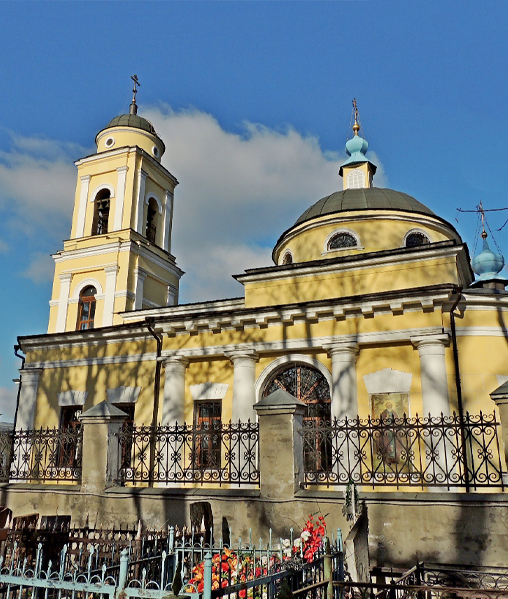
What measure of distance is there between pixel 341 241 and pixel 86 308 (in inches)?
387

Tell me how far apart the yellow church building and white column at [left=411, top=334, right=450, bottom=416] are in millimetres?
39

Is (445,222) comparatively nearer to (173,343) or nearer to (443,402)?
(443,402)

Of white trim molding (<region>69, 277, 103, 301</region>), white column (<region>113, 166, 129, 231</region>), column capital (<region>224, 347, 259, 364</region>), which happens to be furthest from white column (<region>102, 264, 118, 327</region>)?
column capital (<region>224, 347, 259, 364</region>)

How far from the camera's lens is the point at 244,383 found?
12.2 metres

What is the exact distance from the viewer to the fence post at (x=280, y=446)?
7.34 m

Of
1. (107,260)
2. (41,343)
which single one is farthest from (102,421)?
(107,260)

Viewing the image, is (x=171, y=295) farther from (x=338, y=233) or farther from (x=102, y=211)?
(x=338, y=233)

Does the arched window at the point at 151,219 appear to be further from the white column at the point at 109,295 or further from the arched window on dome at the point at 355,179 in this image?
the arched window on dome at the point at 355,179

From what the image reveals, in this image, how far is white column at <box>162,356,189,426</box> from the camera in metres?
13.0

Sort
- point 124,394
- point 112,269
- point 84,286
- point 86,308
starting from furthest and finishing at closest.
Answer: point 84,286, point 86,308, point 112,269, point 124,394

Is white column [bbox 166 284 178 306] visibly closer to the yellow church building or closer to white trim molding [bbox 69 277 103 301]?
the yellow church building

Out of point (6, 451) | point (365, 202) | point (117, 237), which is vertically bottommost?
point (6, 451)

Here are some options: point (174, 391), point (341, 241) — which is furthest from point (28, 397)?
point (341, 241)

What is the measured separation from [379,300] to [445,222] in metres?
6.66
